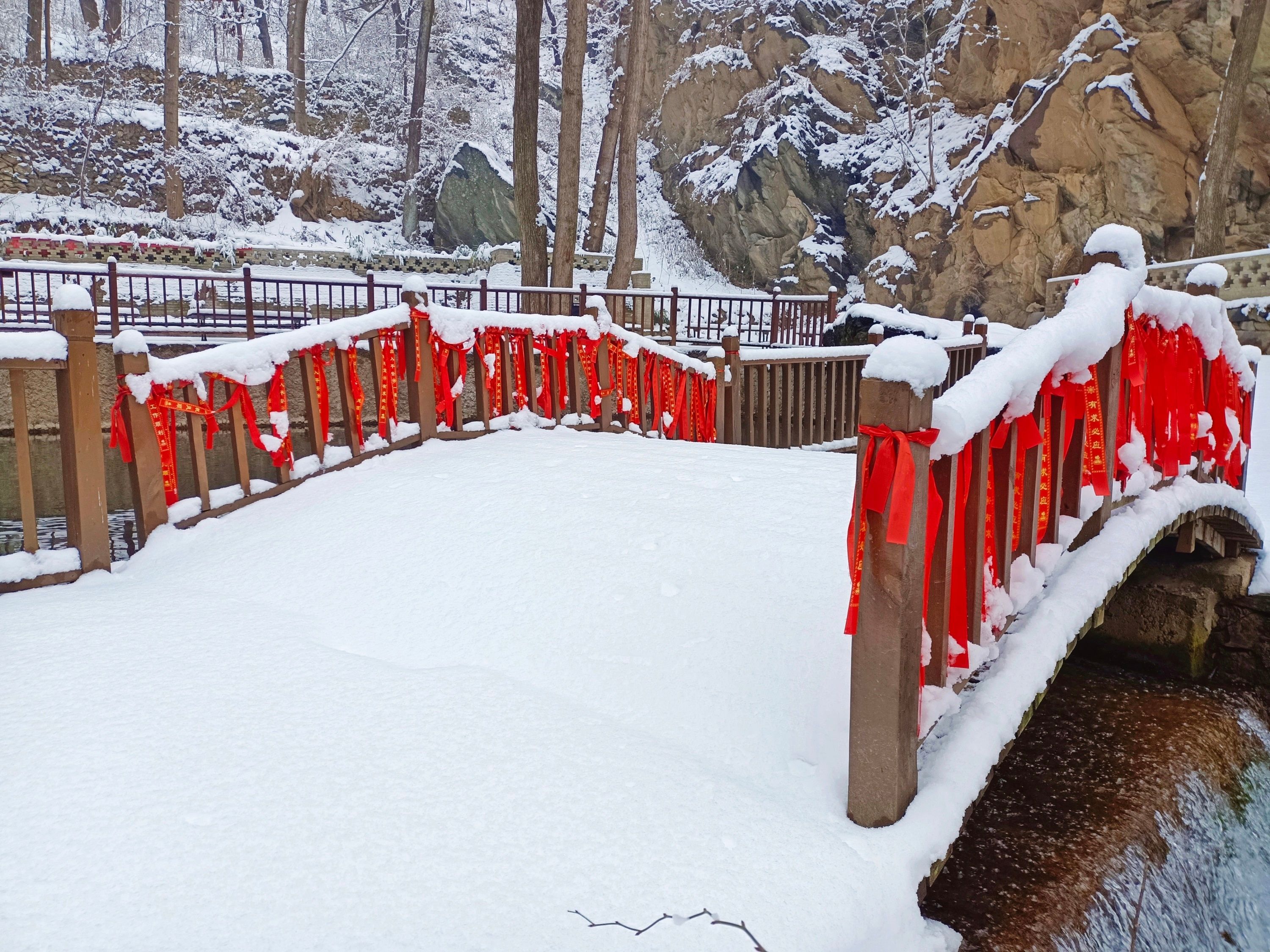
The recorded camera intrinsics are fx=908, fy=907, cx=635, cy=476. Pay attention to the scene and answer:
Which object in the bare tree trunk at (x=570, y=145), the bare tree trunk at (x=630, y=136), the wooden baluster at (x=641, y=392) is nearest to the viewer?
the wooden baluster at (x=641, y=392)

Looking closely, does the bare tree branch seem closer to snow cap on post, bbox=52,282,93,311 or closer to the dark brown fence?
snow cap on post, bbox=52,282,93,311

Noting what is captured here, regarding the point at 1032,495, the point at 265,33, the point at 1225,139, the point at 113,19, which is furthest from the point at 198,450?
the point at 265,33

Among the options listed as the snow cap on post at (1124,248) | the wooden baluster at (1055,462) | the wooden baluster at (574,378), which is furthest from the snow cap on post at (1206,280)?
the wooden baluster at (574,378)

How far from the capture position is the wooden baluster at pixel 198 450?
4.84m

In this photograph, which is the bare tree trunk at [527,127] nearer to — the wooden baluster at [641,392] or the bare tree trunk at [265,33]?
the wooden baluster at [641,392]

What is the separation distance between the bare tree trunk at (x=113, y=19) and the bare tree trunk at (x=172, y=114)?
5492 mm

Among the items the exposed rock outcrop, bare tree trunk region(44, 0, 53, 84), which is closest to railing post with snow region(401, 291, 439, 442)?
the exposed rock outcrop

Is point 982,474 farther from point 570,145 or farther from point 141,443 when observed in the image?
point 570,145

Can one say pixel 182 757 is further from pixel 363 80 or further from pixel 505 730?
pixel 363 80

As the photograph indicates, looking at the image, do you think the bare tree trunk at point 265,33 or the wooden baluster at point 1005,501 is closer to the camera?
the wooden baluster at point 1005,501

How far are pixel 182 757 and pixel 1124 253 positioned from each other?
151 inches

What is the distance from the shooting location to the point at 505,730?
110 inches

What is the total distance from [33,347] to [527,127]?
38.7 ft

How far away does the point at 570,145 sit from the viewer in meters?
16.1
